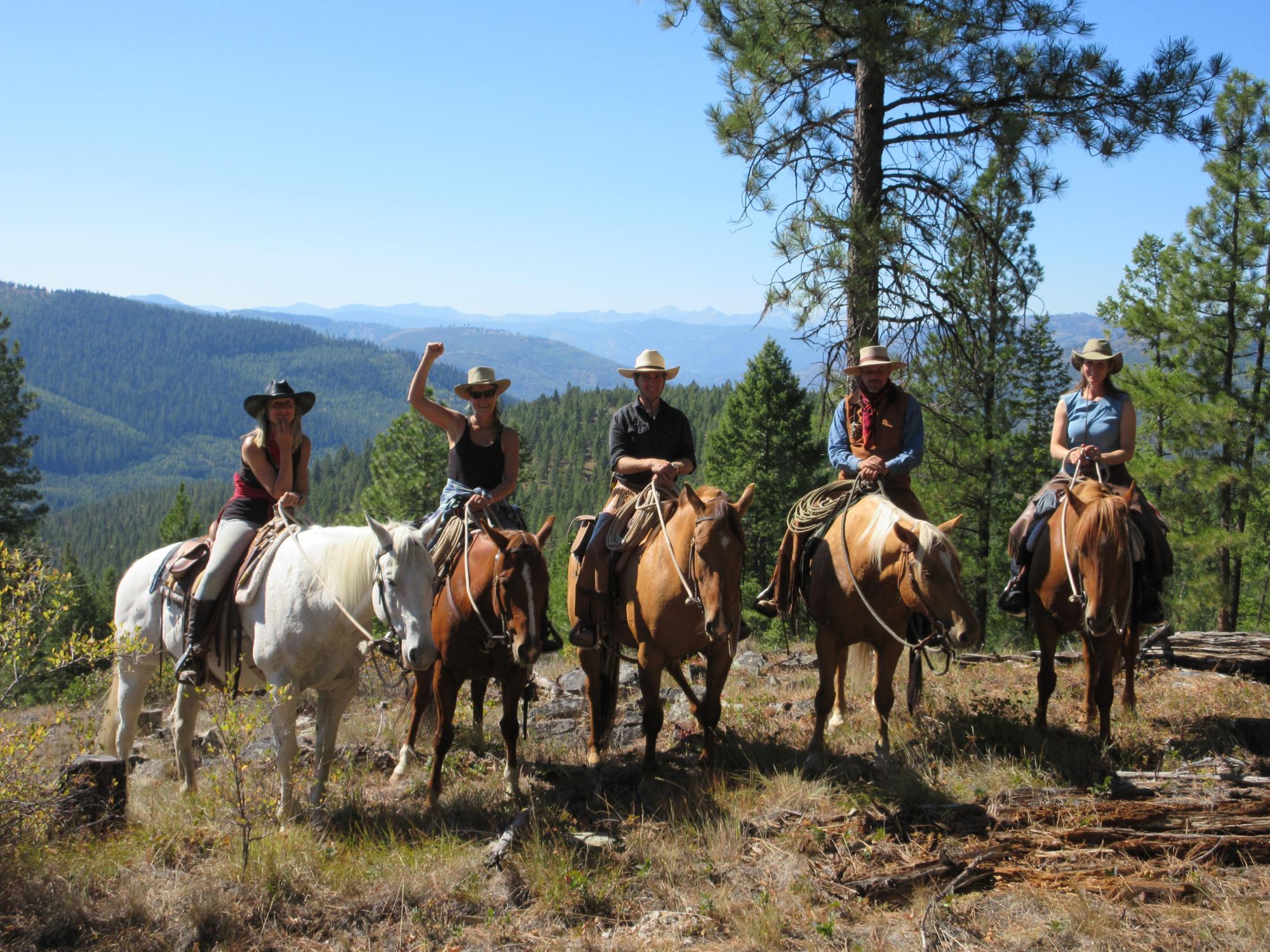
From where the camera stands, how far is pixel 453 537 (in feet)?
21.3

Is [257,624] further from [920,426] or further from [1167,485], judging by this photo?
[1167,485]

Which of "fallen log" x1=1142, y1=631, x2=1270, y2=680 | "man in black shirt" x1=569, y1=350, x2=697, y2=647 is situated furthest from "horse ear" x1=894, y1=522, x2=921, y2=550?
"fallen log" x1=1142, y1=631, x2=1270, y2=680

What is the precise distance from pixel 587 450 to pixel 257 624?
412 ft

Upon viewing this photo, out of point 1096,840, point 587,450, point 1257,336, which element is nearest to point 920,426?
point 1096,840

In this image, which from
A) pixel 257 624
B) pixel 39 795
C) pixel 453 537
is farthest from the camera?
pixel 453 537

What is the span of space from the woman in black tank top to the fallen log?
7.07m

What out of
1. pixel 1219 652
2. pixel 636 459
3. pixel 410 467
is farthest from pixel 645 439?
pixel 410 467

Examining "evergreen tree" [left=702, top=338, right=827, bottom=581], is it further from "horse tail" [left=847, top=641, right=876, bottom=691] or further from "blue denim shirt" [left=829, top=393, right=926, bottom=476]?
"blue denim shirt" [left=829, top=393, right=926, bottom=476]

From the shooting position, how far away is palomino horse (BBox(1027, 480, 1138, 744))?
611cm

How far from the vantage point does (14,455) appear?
32125 mm

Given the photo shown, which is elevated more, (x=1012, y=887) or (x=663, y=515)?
(x=663, y=515)

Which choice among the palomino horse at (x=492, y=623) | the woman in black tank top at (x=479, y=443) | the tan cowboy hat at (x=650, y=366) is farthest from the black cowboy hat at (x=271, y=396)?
the tan cowboy hat at (x=650, y=366)

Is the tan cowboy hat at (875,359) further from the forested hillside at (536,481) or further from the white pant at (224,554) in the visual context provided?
the forested hillside at (536,481)

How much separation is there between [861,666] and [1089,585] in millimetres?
1995
